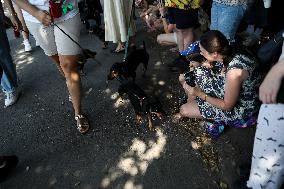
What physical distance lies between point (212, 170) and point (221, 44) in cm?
118

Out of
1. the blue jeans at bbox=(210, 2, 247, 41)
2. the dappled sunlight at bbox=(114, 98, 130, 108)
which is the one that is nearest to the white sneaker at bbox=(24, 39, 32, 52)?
the dappled sunlight at bbox=(114, 98, 130, 108)

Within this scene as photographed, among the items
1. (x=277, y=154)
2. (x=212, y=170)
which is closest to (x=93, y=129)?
(x=212, y=170)

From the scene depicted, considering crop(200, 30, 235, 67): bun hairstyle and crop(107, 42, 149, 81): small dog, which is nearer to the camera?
crop(200, 30, 235, 67): bun hairstyle

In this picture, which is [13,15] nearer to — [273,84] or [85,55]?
Result: [85,55]

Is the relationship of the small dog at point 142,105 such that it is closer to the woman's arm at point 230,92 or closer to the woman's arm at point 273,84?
the woman's arm at point 230,92

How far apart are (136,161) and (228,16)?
5.94 ft

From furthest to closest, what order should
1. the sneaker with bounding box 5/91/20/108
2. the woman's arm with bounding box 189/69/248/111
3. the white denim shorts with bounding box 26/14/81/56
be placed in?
the sneaker with bounding box 5/91/20/108 < the white denim shorts with bounding box 26/14/81/56 < the woman's arm with bounding box 189/69/248/111

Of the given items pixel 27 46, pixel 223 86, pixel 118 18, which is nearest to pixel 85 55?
pixel 118 18

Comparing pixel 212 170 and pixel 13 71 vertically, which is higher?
pixel 13 71

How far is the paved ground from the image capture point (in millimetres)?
3152

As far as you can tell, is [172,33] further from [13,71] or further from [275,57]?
[275,57]

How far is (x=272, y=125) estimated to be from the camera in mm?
2131

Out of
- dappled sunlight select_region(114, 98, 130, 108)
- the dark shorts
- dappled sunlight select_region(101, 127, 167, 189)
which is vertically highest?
the dark shorts

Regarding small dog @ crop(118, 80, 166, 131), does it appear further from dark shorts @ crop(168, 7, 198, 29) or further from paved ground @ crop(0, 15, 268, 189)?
dark shorts @ crop(168, 7, 198, 29)
